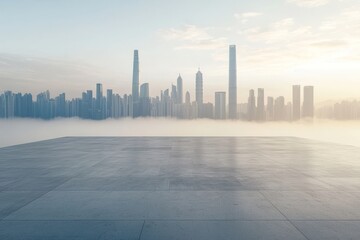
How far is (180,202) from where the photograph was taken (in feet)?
31.9

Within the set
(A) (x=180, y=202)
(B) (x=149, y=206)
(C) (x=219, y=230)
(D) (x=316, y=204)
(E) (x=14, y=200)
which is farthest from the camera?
(E) (x=14, y=200)

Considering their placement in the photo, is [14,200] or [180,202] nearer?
[180,202]

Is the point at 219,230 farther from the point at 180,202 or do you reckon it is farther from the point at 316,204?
the point at 316,204

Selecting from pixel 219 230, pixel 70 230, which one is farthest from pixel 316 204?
pixel 70 230

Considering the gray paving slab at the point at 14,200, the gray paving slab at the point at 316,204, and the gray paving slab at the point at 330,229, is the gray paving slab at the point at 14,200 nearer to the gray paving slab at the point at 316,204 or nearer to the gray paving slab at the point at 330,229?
the gray paving slab at the point at 316,204

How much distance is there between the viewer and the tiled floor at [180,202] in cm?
740

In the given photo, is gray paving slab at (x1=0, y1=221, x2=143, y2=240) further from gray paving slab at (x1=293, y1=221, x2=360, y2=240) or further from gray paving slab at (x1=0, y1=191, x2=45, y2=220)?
gray paving slab at (x1=293, y1=221, x2=360, y2=240)

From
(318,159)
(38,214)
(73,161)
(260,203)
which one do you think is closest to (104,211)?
(38,214)

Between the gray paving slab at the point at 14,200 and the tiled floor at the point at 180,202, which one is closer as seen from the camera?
the tiled floor at the point at 180,202

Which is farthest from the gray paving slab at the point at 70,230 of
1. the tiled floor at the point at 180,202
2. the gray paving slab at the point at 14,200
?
the gray paving slab at the point at 14,200

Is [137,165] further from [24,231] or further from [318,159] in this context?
[318,159]

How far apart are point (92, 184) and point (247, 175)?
704 centimetres

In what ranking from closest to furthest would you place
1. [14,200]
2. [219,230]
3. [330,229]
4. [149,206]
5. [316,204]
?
[219,230], [330,229], [149,206], [316,204], [14,200]

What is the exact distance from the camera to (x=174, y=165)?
674 inches
